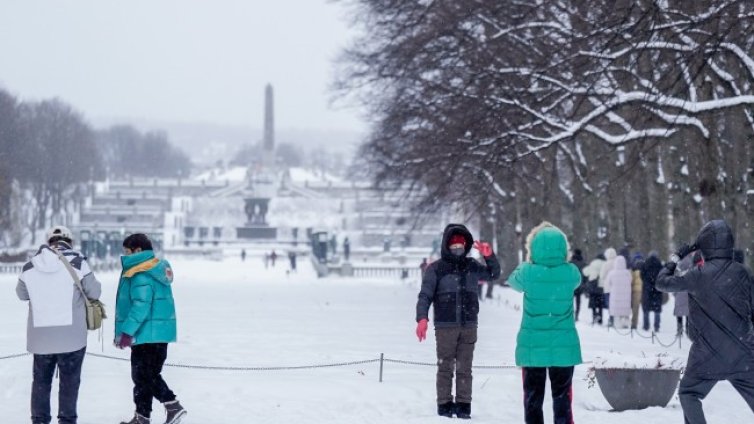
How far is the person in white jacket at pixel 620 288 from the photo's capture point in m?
21.4

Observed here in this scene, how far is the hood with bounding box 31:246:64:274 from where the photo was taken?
9242 mm

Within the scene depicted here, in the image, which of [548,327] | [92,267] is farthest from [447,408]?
[92,267]

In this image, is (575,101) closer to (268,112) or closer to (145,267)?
(145,267)

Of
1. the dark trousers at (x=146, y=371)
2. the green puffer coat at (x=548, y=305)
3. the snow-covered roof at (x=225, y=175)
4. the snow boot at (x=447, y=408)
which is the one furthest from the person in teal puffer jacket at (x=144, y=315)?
the snow-covered roof at (x=225, y=175)

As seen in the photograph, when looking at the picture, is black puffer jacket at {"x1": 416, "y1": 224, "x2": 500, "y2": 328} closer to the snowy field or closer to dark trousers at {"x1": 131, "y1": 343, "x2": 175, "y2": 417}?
the snowy field

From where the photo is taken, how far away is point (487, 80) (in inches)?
982

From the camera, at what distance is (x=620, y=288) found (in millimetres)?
21469

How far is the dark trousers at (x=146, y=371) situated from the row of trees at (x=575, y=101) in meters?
7.11

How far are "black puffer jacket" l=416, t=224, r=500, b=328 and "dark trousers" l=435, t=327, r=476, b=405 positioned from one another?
0.07 metres

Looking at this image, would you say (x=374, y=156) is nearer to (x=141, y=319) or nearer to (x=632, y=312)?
(x=632, y=312)

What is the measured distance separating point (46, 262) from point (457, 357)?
11.0 ft

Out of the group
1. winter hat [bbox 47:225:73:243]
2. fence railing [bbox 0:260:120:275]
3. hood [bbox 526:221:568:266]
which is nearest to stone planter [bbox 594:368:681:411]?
hood [bbox 526:221:568:266]

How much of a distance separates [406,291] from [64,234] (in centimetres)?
3097

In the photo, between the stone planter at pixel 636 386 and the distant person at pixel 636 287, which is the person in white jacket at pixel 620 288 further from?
the stone planter at pixel 636 386
